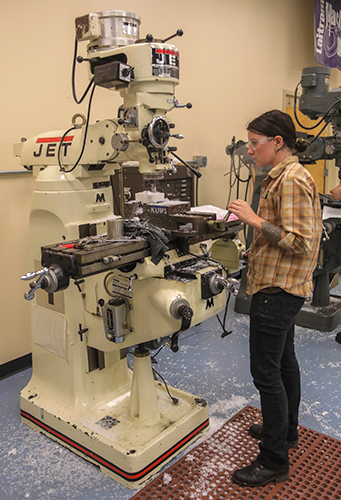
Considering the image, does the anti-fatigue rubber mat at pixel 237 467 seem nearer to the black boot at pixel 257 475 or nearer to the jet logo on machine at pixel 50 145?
the black boot at pixel 257 475

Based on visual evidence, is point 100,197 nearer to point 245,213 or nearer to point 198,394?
point 245,213

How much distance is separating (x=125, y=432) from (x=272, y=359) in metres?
0.73

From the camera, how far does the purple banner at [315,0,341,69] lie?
15.1ft

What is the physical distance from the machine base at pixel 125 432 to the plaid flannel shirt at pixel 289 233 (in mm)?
720

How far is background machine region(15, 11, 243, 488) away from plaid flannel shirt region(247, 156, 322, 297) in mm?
145

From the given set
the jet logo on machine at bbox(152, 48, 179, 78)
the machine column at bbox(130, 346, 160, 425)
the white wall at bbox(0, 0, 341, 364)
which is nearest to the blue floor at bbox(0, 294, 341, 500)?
the machine column at bbox(130, 346, 160, 425)

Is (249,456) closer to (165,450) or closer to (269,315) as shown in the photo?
(165,450)

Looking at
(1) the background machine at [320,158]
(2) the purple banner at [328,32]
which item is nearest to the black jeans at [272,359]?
(1) the background machine at [320,158]

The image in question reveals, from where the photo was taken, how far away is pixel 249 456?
6.00ft

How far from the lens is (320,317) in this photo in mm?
3062

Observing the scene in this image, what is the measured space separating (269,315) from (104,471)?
948 millimetres

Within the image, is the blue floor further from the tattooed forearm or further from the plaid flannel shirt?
the tattooed forearm

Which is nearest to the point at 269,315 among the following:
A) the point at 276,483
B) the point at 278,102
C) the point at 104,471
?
the point at 276,483

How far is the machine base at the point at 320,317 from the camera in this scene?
3059 millimetres
